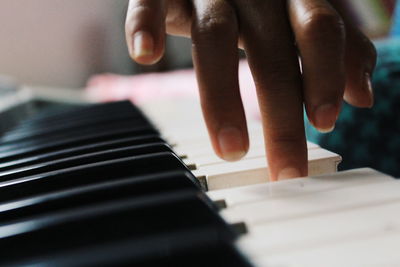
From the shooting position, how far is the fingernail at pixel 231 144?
485 mm

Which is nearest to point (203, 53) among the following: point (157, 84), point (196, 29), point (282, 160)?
point (196, 29)

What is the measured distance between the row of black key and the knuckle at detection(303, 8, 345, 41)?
0.19m

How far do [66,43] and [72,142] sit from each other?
123 inches

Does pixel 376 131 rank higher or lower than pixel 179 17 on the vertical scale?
lower

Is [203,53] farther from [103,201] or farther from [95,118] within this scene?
[95,118]

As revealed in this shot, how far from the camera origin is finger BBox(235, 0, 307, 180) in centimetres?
53

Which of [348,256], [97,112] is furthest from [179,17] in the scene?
[348,256]

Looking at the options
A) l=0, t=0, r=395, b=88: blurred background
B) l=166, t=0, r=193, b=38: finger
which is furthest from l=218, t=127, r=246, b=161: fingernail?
l=0, t=0, r=395, b=88: blurred background

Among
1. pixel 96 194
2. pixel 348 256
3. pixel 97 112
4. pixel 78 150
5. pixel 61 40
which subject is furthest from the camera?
pixel 61 40

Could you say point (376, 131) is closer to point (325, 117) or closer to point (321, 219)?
point (325, 117)

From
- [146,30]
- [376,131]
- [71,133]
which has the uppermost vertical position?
[146,30]

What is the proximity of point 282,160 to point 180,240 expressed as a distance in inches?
9.1

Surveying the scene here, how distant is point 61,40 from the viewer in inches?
144

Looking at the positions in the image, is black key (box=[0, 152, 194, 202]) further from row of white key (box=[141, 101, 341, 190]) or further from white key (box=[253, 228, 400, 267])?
white key (box=[253, 228, 400, 267])
